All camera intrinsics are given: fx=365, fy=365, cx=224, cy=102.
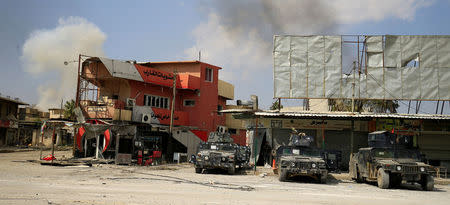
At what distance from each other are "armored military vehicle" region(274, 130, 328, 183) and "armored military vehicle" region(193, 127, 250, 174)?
287 centimetres

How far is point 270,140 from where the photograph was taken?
2225 centimetres

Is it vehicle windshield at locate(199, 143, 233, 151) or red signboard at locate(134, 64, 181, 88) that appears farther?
red signboard at locate(134, 64, 181, 88)

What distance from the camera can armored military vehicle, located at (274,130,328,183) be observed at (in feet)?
47.2

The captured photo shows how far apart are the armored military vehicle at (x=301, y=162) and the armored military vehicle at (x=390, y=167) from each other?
1.75 m

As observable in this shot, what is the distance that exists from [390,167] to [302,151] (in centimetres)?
374

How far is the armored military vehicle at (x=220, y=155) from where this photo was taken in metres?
17.7

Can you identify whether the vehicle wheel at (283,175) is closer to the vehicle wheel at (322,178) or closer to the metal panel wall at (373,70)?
the vehicle wheel at (322,178)

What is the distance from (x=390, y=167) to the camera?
13172 millimetres

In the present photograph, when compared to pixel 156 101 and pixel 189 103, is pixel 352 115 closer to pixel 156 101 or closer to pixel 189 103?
pixel 189 103

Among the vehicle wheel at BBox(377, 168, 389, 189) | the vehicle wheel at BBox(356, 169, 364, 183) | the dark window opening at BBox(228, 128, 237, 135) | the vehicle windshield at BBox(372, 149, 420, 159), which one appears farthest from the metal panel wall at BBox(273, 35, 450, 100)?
the dark window opening at BBox(228, 128, 237, 135)

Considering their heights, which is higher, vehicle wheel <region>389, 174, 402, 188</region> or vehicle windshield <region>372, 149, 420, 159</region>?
vehicle windshield <region>372, 149, 420, 159</region>

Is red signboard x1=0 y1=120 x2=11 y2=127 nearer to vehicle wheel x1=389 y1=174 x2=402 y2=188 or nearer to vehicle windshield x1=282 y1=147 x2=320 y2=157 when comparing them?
vehicle windshield x1=282 y1=147 x2=320 y2=157

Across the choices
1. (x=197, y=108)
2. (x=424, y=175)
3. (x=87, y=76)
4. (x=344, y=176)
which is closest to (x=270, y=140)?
(x=344, y=176)

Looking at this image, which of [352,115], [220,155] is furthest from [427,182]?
[220,155]
